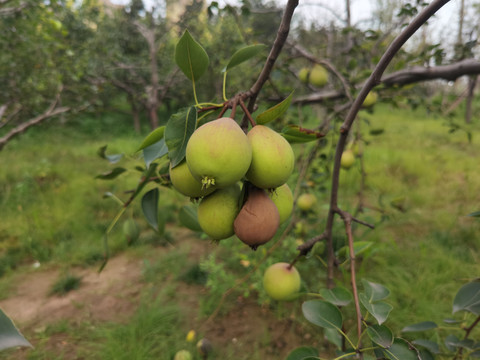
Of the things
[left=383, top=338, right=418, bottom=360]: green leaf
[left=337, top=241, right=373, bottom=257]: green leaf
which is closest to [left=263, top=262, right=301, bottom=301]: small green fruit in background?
[left=337, top=241, right=373, bottom=257]: green leaf

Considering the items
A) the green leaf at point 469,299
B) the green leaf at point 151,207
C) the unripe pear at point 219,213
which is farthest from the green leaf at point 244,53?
the green leaf at point 469,299

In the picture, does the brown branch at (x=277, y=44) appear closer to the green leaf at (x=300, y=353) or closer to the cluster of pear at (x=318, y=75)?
the green leaf at (x=300, y=353)

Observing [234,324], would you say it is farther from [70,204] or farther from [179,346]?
[70,204]

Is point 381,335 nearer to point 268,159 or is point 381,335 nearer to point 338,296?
point 338,296

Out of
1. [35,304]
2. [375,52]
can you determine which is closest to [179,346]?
[35,304]

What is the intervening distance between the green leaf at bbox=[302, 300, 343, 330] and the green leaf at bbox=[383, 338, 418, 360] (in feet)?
0.39

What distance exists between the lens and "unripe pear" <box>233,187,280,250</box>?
0.57 m

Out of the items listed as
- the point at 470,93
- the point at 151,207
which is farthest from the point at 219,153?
the point at 470,93

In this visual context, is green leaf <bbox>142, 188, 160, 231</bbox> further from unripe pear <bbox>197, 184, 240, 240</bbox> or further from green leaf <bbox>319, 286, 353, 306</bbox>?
green leaf <bbox>319, 286, 353, 306</bbox>

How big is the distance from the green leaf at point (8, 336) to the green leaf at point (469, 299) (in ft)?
3.47

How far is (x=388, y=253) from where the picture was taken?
2.72 m

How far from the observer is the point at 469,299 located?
914mm

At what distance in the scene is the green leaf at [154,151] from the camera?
694 mm

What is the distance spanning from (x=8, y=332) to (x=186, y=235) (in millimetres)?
3105
